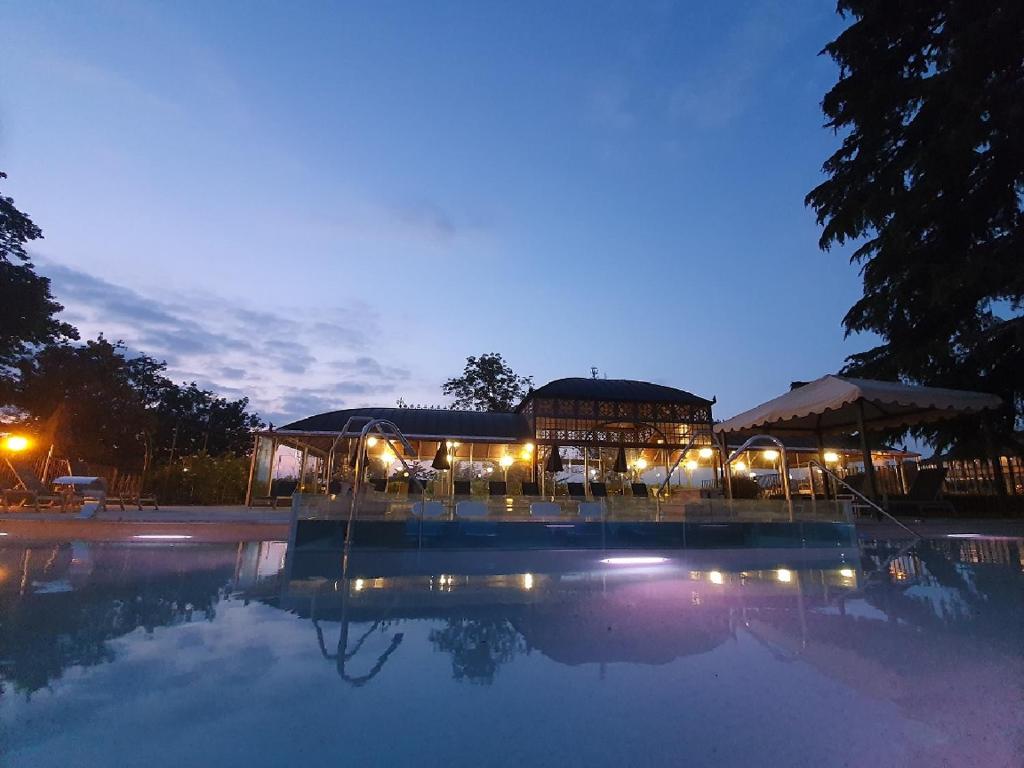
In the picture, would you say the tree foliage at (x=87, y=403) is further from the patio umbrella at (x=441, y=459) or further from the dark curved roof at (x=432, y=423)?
the patio umbrella at (x=441, y=459)

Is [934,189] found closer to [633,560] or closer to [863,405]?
[863,405]

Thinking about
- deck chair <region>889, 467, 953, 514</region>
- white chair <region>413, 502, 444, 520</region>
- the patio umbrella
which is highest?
the patio umbrella

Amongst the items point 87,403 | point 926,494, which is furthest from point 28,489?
point 926,494

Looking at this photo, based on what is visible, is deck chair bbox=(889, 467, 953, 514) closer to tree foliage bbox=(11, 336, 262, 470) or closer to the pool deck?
the pool deck

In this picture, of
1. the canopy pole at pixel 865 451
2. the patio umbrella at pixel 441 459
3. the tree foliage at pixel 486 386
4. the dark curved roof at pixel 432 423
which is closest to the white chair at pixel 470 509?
the patio umbrella at pixel 441 459

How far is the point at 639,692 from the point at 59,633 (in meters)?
3.03

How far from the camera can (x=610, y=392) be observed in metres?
19.5

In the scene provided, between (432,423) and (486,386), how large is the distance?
13.5 meters

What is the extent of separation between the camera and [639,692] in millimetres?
1932

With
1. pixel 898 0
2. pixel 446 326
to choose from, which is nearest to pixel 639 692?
→ pixel 898 0

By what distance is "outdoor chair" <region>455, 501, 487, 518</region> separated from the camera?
7.45 meters

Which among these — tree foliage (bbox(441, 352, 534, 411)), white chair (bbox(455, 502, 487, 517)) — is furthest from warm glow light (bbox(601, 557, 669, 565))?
tree foliage (bbox(441, 352, 534, 411))

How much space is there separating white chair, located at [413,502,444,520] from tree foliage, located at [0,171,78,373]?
1796 centimetres

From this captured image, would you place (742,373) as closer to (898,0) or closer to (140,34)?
(898,0)
